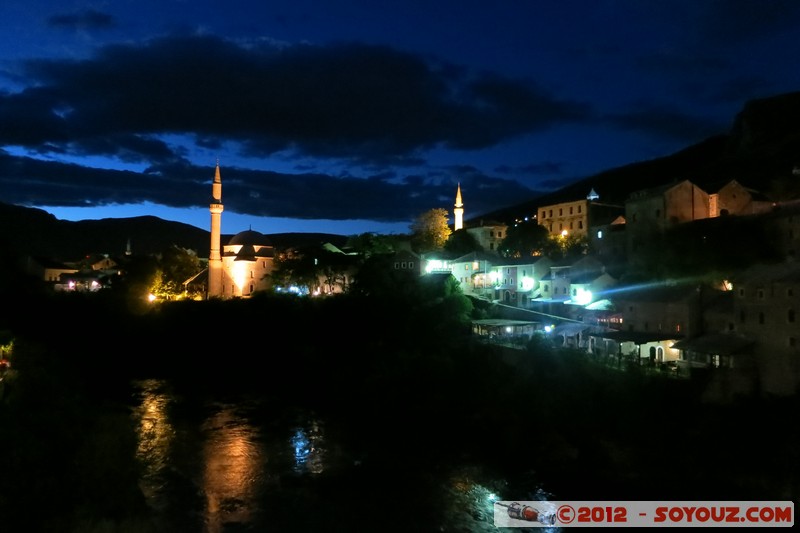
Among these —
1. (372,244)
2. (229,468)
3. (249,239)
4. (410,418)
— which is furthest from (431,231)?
(229,468)

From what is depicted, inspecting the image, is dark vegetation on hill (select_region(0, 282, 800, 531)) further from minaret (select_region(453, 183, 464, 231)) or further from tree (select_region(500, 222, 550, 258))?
minaret (select_region(453, 183, 464, 231))

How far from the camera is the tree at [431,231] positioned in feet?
167

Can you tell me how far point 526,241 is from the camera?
43.6m

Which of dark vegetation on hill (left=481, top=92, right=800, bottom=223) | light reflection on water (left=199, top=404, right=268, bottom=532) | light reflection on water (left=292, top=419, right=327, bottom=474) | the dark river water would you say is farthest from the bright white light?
light reflection on water (left=199, top=404, right=268, bottom=532)

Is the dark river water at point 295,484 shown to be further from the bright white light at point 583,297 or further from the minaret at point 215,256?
the minaret at point 215,256

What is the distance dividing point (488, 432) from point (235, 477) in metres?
9.70

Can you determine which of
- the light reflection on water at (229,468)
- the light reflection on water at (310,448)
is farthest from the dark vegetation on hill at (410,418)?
the light reflection on water at (229,468)

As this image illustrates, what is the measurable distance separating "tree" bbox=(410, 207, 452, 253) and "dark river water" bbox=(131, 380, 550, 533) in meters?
28.0

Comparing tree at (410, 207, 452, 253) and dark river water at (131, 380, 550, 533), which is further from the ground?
tree at (410, 207, 452, 253)

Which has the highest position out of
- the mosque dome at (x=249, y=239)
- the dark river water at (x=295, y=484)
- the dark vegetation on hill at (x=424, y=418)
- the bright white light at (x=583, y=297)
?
the mosque dome at (x=249, y=239)

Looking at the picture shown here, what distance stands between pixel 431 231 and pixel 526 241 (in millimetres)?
10687

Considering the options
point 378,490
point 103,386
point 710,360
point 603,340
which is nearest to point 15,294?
point 103,386

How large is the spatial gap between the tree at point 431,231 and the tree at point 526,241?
6.80 m

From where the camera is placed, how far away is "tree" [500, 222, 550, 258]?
42.6m
